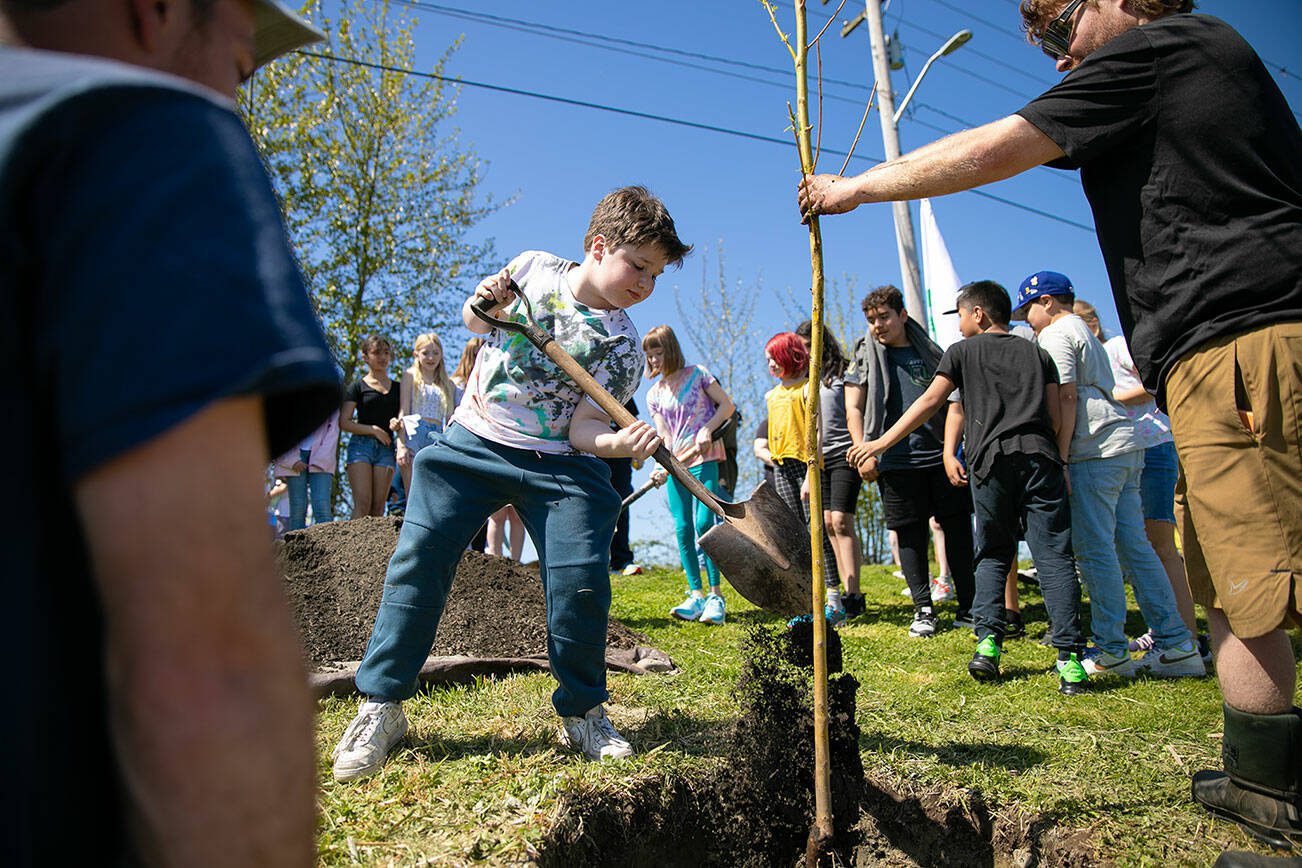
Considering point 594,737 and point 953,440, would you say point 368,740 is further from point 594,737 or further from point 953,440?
point 953,440

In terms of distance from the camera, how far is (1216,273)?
7.02ft

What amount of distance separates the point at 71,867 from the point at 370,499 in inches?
293

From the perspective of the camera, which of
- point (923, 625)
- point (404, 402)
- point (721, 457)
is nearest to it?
point (923, 625)

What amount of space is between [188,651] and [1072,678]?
13.5ft

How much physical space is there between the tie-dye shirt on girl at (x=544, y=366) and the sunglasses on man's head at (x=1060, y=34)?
5.37ft

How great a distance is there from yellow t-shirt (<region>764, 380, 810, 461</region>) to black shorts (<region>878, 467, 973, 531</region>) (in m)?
0.73

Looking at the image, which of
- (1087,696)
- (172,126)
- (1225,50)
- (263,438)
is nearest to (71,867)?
(263,438)

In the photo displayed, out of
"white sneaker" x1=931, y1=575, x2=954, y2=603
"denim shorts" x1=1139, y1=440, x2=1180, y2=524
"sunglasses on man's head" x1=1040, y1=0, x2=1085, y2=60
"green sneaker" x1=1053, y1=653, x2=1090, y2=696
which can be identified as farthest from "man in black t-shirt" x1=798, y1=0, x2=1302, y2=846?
"white sneaker" x1=931, y1=575, x2=954, y2=603

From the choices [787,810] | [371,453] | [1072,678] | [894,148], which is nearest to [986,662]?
[1072,678]

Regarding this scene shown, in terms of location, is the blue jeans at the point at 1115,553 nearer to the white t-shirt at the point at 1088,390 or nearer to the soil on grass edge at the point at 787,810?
the white t-shirt at the point at 1088,390

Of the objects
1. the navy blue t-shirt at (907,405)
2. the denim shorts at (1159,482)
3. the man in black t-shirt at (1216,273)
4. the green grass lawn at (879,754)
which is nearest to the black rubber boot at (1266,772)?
the man in black t-shirt at (1216,273)

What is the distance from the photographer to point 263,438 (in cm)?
68

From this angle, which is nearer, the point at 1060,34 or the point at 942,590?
the point at 1060,34

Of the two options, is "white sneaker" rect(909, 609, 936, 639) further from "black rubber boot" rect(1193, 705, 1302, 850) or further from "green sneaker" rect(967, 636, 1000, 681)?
"black rubber boot" rect(1193, 705, 1302, 850)
